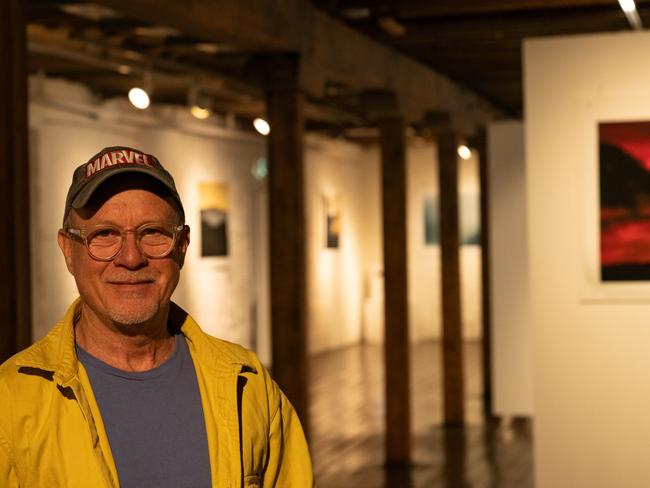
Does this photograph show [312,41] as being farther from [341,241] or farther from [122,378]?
[341,241]

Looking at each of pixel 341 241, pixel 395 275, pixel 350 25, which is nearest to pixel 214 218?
pixel 395 275

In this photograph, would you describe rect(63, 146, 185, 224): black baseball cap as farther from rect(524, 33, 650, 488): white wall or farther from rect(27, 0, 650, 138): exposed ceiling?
rect(27, 0, 650, 138): exposed ceiling

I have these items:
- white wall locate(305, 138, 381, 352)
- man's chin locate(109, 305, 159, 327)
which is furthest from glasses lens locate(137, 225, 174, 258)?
white wall locate(305, 138, 381, 352)

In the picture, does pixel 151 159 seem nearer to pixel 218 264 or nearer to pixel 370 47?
pixel 370 47

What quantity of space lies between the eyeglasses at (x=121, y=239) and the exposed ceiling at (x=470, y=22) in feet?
20.1

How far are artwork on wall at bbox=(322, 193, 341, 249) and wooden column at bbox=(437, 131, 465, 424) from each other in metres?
7.72

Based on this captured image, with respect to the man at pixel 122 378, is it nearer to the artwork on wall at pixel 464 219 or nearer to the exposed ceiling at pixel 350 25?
the exposed ceiling at pixel 350 25

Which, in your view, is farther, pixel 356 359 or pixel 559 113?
pixel 356 359

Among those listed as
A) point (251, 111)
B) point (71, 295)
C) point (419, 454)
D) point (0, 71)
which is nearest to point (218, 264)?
point (251, 111)

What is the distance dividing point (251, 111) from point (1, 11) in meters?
11.6

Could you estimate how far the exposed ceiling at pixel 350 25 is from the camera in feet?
27.7

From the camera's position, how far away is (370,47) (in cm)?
952

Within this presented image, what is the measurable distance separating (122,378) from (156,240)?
0.89ft

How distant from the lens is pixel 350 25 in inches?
364
